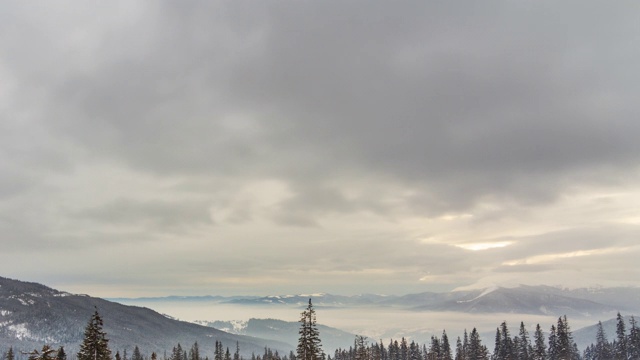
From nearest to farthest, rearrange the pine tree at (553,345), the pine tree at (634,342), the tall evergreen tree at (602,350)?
the pine tree at (634,342) < the pine tree at (553,345) < the tall evergreen tree at (602,350)

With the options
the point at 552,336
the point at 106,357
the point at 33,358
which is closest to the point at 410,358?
the point at 552,336

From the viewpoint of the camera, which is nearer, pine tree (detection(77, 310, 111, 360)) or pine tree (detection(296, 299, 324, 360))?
pine tree (detection(77, 310, 111, 360))

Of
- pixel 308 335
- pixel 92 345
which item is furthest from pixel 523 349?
pixel 92 345

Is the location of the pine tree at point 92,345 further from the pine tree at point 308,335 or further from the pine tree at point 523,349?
the pine tree at point 523,349

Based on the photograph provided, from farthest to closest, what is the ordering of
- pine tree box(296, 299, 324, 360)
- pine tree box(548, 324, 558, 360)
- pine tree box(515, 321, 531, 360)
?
pine tree box(515, 321, 531, 360) → pine tree box(548, 324, 558, 360) → pine tree box(296, 299, 324, 360)

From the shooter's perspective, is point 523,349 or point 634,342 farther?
point 523,349

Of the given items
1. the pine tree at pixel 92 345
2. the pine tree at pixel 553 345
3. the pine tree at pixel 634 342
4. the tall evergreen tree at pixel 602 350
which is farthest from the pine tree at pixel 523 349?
the pine tree at pixel 92 345

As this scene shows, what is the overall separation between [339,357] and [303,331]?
138312 mm

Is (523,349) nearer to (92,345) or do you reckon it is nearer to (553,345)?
(553,345)

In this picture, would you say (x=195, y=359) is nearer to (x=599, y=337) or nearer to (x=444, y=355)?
(x=444, y=355)

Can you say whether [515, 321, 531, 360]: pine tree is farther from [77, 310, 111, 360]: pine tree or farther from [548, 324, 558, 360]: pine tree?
[77, 310, 111, 360]: pine tree

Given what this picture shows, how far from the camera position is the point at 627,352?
13512cm

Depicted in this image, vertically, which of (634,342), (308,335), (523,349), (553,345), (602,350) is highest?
(308,335)

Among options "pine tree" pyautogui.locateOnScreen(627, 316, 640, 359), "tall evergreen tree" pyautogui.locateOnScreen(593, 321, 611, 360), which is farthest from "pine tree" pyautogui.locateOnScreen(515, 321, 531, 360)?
"tall evergreen tree" pyautogui.locateOnScreen(593, 321, 611, 360)
